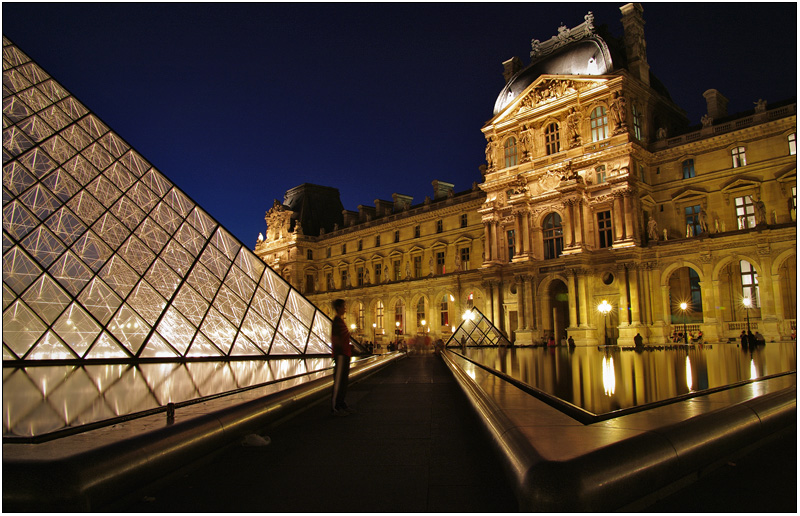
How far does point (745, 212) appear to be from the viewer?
2620 cm

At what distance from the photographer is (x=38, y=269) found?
Answer: 11.9 meters

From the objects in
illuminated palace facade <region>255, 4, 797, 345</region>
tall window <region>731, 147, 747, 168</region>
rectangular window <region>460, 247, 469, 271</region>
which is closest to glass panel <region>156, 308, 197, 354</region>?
illuminated palace facade <region>255, 4, 797, 345</region>

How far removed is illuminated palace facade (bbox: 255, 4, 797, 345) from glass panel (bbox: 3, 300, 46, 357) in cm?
2349

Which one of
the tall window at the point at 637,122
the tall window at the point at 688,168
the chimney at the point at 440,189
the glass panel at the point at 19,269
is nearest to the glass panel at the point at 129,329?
the glass panel at the point at 19,269

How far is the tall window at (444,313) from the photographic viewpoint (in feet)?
129

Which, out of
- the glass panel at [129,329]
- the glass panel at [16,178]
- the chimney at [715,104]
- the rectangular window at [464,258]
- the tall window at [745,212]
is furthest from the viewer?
the rectangular window at [464,258]

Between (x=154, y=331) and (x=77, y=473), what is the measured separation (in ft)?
37.9

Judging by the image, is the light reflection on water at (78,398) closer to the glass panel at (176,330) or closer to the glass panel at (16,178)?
the glass panel at (176,330)

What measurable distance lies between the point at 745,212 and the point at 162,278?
26898mm

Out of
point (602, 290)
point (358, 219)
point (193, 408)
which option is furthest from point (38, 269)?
point (358, 219)

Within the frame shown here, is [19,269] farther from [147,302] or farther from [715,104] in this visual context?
[715,104]

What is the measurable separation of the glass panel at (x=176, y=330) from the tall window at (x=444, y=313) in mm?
27069

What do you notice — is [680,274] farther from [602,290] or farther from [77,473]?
[77,473]

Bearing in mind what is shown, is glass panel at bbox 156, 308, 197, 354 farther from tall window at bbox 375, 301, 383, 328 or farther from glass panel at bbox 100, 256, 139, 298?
tall window at bbox 375, 301, 383, 328
